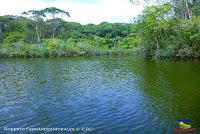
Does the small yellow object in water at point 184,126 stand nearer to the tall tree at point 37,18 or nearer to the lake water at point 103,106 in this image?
the lake water at point 103,106

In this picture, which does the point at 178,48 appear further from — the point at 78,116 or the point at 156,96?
the point at 78,116

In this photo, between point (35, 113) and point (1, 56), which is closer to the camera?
point (35, 113)

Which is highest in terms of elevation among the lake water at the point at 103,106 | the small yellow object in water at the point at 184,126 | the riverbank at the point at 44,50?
the riverbank at the point at 44,50

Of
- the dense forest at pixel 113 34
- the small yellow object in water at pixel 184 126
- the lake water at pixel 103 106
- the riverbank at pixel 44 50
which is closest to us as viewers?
the small yellow object in water at pixel 184 126

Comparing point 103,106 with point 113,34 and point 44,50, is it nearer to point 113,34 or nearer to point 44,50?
point 44,50

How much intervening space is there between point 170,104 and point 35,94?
9316 mm

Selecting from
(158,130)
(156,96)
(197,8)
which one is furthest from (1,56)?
(158,130)

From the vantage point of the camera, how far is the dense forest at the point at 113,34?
45.6 m

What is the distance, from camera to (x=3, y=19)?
91688 mm

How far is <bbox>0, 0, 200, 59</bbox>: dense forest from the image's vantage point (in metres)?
45.6

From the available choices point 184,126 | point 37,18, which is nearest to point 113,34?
point 37,18

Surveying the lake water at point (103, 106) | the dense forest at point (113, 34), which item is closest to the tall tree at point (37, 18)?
the dense forest at point (113, 34)

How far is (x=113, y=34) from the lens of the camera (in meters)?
114

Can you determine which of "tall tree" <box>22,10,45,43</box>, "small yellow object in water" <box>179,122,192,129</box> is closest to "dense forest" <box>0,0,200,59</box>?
"tall tree" <box>22,10,45,43</box>
